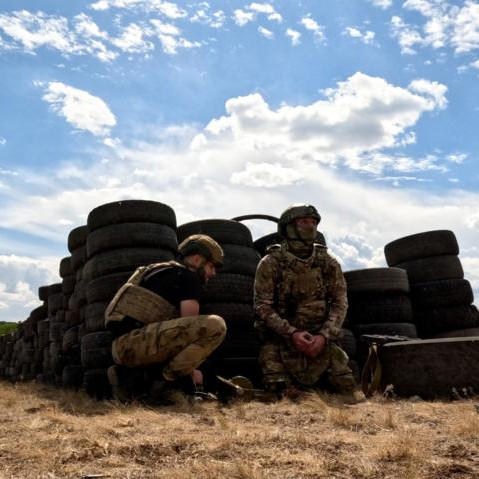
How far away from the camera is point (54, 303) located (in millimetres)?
8586

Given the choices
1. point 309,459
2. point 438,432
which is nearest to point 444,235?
point 438,432

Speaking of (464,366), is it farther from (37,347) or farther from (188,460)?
(37,347)

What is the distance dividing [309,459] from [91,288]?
13.2 ft

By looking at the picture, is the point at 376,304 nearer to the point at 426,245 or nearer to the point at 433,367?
the point at 426,245

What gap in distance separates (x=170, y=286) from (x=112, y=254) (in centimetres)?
159

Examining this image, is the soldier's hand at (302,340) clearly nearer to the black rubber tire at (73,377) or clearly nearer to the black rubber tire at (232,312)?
the black rubber tire at (232,312)

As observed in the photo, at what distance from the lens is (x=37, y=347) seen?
32.7 feet

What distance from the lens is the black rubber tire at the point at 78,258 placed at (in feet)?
22.5

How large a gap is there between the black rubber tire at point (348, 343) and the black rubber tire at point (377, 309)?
0.43 metres

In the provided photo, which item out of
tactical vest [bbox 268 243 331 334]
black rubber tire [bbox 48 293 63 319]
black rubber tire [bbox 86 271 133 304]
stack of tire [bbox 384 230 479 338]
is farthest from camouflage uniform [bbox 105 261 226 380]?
black rubber tire [bbox 48 293 63 319]

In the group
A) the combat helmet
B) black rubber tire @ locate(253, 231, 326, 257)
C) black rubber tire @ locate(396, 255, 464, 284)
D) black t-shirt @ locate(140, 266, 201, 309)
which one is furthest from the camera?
black rubber tire @ locate(396, 255, 464, 284)

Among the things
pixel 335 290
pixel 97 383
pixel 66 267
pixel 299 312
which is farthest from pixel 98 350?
pixel 66 267

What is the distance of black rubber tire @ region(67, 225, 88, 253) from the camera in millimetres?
6879

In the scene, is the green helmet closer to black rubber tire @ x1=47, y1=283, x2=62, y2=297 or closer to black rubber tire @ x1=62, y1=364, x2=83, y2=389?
black rubber tire @ x1=62, y1=364, x2=83, y2=389
